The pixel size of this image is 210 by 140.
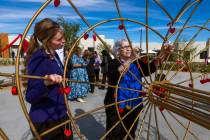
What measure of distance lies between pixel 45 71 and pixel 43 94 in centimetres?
13

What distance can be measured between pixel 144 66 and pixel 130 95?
0.89 feet

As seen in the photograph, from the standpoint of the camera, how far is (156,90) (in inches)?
63.0

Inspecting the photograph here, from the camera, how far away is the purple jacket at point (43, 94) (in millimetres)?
1404

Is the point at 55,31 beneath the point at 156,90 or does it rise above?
above

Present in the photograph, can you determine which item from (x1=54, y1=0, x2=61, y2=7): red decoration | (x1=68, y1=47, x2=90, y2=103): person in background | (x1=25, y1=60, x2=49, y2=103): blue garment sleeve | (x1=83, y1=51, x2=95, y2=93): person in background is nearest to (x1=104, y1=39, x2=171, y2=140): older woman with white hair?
(x1=25, y1=60, x2=49, y2=103): blue garment sleeve

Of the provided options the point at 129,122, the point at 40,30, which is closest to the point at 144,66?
the point at 129,122

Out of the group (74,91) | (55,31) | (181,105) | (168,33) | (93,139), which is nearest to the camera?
(181,105)

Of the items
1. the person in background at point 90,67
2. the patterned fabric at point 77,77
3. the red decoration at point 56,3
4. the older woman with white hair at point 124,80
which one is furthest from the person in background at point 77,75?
the red decoration at point 56,3

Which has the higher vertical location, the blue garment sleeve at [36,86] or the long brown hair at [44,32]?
the long brown hair at [44,32]

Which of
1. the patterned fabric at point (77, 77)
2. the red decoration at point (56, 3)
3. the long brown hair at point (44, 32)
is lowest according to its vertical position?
the patterned fabric at point (77, 77)

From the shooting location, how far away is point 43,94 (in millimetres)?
1421

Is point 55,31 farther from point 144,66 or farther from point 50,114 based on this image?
point 144,66

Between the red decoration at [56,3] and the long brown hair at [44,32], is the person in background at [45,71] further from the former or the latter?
the red decoration at [56,3]

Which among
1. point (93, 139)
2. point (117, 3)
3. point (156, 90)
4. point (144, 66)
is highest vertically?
point (117, 3)
